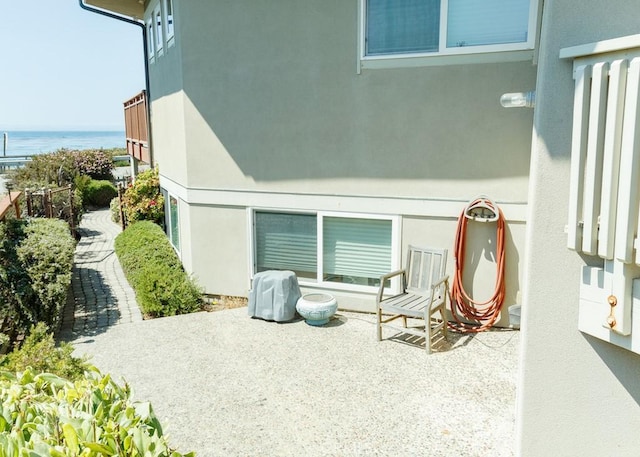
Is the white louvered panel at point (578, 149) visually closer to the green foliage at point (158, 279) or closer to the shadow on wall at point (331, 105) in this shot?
the shadow on wall at point (331, 105)

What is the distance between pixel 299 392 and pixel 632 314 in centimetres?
390

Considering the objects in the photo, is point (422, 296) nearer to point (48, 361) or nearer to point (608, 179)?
point (608, 179)

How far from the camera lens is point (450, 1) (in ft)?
24.6

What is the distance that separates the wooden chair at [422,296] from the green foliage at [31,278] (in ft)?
18.0

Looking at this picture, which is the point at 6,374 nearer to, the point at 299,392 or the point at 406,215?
the point at 299,392

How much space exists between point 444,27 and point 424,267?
3.69 meters

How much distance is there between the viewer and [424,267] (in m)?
8.18

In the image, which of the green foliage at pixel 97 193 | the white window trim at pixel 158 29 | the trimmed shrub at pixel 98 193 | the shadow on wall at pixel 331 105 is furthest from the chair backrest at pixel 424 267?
the trimmed shrub at pixel 98 193

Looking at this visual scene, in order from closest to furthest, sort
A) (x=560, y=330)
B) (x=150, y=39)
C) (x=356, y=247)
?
(x=560, y=330) → (x=356, y=247) → (x=150, y=39)

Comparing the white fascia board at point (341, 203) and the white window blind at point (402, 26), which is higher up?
A: the white window blind at point (402, 26)

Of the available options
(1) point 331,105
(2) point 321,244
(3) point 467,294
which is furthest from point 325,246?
(3) point 467,294

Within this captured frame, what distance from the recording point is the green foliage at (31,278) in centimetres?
828

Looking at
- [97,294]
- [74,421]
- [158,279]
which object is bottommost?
[97,294]

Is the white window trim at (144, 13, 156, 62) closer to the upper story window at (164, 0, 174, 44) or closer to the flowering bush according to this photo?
the upper story window at (164, 0, 174, 44)
